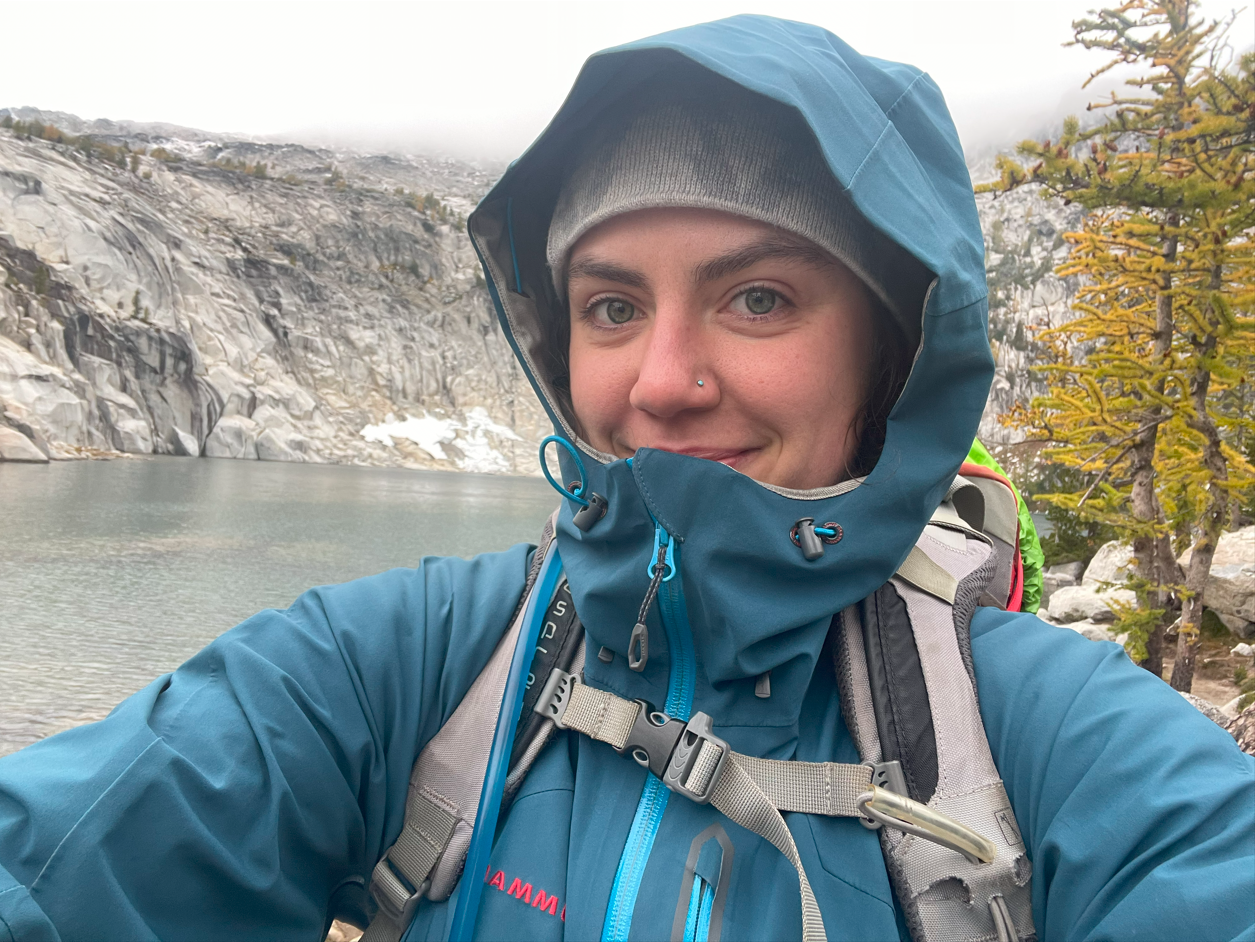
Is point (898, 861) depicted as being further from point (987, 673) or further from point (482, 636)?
point (482, 636)

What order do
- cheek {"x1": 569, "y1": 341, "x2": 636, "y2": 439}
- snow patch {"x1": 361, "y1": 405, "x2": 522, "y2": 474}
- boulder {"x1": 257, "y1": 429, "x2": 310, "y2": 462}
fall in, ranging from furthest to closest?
snow patch {"x1": 361, "y1": 405, "x2": 522, "y2": 474}
boulder {"x1": 257, "y1": 429, "x2": 310, "y2": 462}
cheek {"x1": 569, "y1": 341, "x2": 636, "y2": 439}

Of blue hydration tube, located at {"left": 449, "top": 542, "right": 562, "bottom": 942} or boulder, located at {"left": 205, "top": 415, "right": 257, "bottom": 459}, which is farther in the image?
boulder, located at {"left": 205, "top": 415, "right": 257, "bottom": 459}

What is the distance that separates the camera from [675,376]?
1290 millimetres

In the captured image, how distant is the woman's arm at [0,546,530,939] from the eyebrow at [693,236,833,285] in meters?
0.70

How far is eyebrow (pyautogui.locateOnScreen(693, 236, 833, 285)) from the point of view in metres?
1.31

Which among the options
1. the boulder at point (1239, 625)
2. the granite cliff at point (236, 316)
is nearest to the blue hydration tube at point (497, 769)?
the boulder at point (1239, 625)

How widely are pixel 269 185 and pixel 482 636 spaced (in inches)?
3713

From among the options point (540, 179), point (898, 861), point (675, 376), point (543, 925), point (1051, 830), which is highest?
point (540, 179)

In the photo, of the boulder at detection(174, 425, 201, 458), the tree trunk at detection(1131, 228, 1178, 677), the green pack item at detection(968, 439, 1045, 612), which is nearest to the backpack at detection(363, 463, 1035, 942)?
the green pack item at detection(968, 439, 1045, 612)

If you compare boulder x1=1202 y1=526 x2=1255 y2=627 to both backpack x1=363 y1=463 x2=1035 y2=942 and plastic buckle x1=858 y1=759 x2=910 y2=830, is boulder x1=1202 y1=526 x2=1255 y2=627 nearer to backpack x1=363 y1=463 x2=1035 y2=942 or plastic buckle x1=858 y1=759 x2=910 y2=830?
backpack x1=363 y1=463 x2=1035 y2=942

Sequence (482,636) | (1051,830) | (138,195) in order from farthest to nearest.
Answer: (138,195) → (482,636) → (1051,830)

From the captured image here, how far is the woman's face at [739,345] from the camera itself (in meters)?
1.31

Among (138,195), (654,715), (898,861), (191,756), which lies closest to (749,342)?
(654,715)

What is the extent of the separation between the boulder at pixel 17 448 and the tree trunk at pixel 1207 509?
44676 mm
